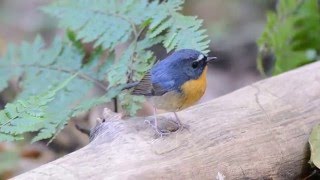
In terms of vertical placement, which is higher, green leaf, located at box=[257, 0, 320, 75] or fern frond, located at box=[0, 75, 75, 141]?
green leaf, located at box=[257, 0, 320, 75]

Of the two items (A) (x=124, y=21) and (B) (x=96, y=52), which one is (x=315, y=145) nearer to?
(A) (x=124, y=21)

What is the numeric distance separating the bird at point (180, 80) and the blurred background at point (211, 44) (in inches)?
59.8

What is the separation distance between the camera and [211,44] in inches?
286

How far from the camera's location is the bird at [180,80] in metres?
3.29

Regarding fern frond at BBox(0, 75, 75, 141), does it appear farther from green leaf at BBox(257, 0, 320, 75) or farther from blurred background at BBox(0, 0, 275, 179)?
green leaf at BBox(257, 0, 320, 75)

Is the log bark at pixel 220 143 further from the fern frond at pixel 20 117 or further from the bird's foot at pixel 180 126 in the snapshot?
the fern frond at pixel 20 117

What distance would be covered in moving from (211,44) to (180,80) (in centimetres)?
401

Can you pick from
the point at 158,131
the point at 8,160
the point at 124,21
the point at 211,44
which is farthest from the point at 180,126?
the point at 211,44

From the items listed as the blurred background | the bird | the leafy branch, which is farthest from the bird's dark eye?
the blurred background

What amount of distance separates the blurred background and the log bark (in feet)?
5.16

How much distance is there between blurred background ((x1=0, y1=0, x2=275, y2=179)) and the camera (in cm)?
542

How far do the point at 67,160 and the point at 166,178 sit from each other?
43 centimetres

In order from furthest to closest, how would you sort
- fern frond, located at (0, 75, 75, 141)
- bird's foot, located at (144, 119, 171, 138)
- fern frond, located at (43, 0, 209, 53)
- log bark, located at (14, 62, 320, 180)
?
fern frond, located at (43, 0, 209, 53) < bird's foot, located at (144, 119, 171, 138) < fern frond, located at (0, 75, 75, 141) < log bark, located at (14, 62, 320, 180)

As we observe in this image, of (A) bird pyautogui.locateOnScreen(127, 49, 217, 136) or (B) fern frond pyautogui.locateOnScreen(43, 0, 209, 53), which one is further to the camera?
(B) fern frond pyautogui.locateOnScreen(43, 0, 209, 53)
